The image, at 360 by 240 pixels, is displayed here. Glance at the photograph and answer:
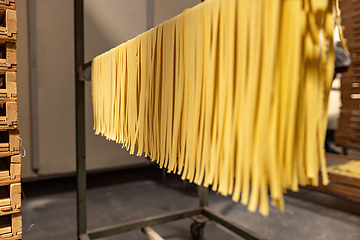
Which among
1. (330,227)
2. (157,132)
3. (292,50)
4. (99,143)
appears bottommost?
(330,227)

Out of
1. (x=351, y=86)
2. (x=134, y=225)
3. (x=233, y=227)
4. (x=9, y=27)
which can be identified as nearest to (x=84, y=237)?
(x=134, y=225)

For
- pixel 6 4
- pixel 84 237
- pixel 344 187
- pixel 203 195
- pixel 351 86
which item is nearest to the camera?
pixel 6 4

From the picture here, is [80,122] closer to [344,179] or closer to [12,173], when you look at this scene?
[12,173]

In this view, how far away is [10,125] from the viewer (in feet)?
3.37

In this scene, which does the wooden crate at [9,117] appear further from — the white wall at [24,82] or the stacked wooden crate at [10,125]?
the white wall at [24,82]

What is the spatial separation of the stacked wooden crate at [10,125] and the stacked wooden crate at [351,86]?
12.1 feet

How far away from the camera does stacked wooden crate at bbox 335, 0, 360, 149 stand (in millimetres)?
3225

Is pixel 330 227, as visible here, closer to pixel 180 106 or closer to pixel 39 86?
pixel 180 106

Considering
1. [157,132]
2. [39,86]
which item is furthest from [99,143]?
[157,132]

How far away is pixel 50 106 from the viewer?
2.58 m

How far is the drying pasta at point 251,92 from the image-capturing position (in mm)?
409

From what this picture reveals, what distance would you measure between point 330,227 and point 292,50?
207 cm

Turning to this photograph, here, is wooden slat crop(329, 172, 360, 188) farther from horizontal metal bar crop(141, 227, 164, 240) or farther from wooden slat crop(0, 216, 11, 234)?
wooden slat crop(0, 216, 11, 234)

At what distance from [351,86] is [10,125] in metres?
3.79
